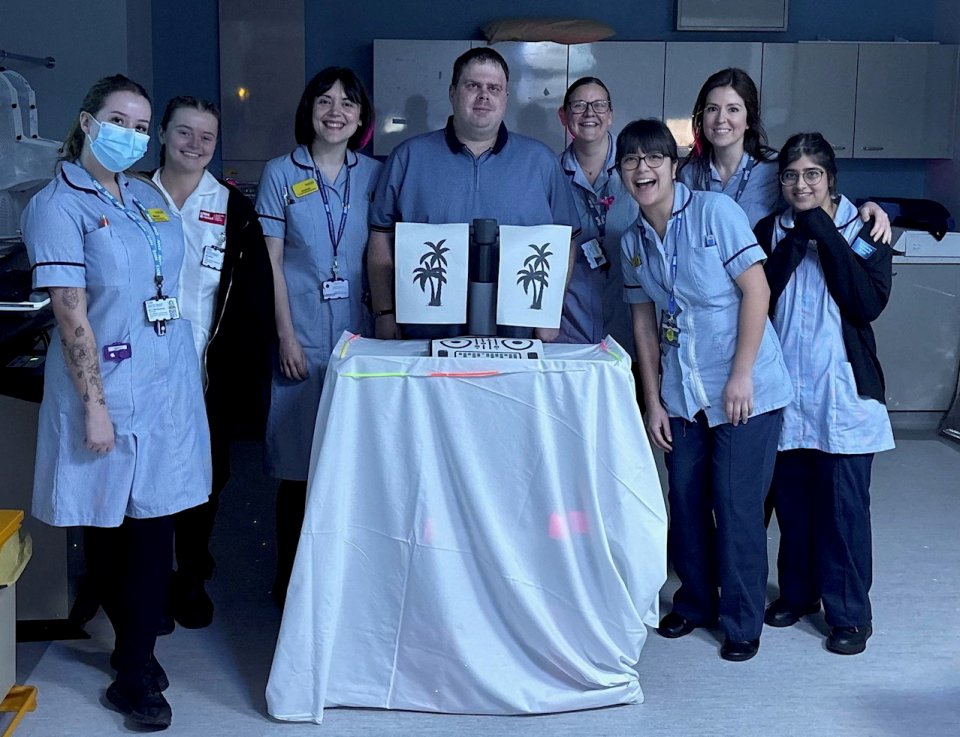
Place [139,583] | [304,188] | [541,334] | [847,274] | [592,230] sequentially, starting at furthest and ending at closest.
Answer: [592,230]
[304,188]
[541,334]
[847,274]
[139,583]

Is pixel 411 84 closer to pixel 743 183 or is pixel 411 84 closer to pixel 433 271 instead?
pixel 743 183

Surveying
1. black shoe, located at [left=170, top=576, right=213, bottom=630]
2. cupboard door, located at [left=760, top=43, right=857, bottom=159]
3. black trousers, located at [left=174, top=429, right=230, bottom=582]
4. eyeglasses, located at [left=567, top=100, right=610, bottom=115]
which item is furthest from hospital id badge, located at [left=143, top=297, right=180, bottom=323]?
cupboard door, located at [left=760, top=43, right=857, bottom=159]

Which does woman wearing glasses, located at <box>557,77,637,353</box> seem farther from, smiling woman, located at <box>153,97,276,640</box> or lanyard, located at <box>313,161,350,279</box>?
smiling woman, located at <box>153,97,276,640</box>

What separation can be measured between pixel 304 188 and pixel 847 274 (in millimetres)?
1306

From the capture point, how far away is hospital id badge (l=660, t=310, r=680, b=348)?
2568 millimetres

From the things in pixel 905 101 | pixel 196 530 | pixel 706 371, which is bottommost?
pixel 196 530

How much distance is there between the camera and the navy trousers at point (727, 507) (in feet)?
8.44

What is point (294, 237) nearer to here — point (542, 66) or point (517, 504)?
point (517, 504)

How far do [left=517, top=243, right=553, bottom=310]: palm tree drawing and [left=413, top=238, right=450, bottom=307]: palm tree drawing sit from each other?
0.56ft

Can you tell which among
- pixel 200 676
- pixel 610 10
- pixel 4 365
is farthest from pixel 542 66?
pixel 200 676

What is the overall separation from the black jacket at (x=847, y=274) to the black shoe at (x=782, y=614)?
608 mm

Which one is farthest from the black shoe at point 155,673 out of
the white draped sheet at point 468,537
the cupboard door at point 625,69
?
the cupboard door at point 625,69

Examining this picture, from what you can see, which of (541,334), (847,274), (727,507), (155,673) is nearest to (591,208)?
(541,334)

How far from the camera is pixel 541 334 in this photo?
2602 mm
